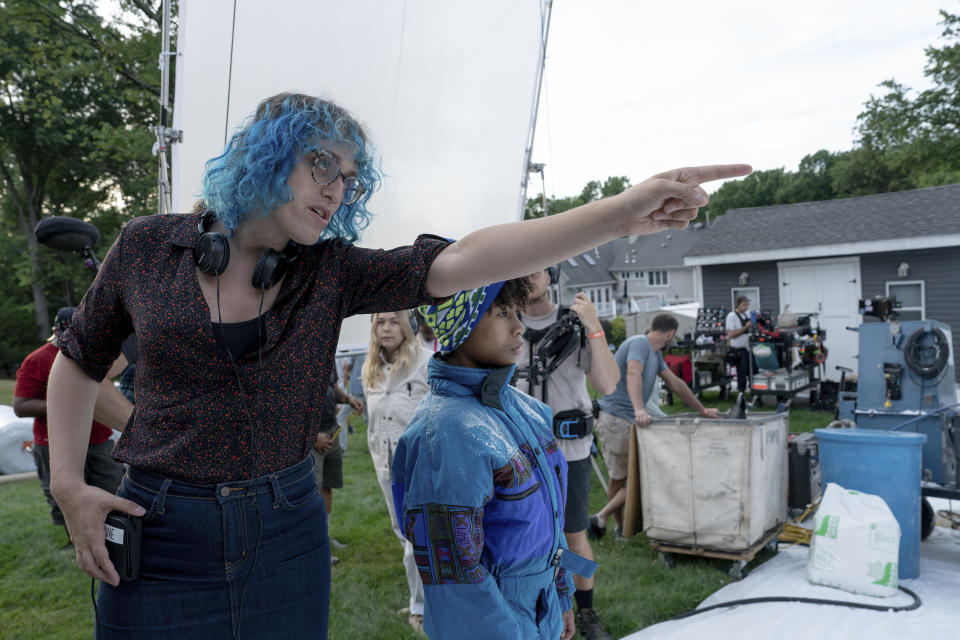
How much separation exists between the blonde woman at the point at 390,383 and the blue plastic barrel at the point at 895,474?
290cm

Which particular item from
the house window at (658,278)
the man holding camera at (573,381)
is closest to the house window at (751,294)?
the man holding camera at (573,381)

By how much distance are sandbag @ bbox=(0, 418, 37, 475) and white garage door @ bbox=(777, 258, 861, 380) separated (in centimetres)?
1613

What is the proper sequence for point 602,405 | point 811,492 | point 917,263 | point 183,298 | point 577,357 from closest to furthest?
1. point 183,298
2. point 577,357
3. point 811,492
4. point 602,405
5. point 917,263

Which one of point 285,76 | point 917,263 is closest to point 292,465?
point 285,76

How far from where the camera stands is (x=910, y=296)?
1605 centimetres

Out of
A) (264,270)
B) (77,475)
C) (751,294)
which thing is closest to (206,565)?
(77,475)

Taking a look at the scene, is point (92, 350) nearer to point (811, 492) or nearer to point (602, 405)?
point (602, 405)

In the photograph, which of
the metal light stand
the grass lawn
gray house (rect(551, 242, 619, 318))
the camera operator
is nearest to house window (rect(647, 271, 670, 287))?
gray house (rect(551, 242, 619, 318))

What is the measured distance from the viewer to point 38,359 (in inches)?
175

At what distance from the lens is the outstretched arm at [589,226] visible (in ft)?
3.55

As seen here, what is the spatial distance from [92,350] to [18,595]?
14.5 ft

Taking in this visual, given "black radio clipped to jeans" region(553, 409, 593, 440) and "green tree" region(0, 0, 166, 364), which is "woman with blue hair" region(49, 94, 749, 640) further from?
"green tree" region(0, 0, 166, 364)

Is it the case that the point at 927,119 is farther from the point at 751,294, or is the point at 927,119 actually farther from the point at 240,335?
the point at 240,335

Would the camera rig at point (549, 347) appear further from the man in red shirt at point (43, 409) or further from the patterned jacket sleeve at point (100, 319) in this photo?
the man in red shirt at point (43, 409)
